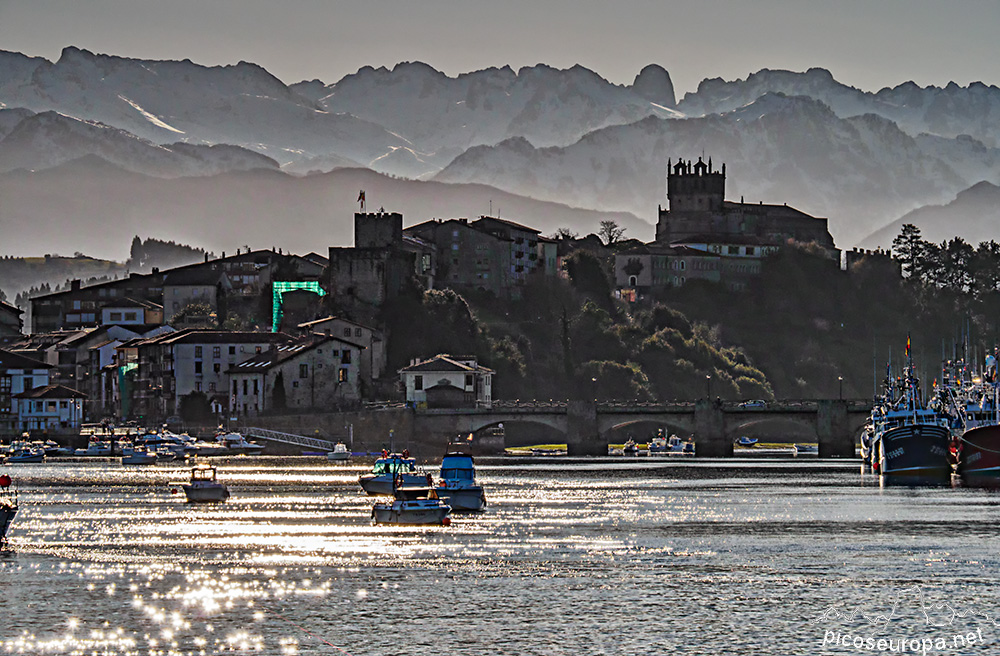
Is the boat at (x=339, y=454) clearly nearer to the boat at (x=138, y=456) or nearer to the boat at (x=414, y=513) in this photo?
the boat at (x=138, y=456)

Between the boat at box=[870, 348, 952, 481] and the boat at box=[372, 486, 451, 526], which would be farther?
the boat at box=[870, 348, 952, 481]

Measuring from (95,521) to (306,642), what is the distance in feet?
→ 128

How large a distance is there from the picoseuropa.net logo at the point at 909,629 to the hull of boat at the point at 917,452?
71.1 m

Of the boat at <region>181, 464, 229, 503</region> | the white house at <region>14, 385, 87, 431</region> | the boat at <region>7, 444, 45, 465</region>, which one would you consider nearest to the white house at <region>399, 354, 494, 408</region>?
the white house at <region>14, 385, 87, 431</region>

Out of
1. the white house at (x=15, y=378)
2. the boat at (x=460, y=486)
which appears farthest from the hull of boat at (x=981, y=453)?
the white house at (x=15, y=378)

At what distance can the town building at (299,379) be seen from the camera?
176m

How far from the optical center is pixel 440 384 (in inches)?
7254

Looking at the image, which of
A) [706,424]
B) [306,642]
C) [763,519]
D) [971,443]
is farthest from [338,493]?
[706,424]

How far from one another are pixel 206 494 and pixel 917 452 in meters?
55.8

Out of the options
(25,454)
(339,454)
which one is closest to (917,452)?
(339,454)

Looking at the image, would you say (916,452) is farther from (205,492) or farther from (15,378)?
(15,378)

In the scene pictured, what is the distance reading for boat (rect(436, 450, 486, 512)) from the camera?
9688 centimetres

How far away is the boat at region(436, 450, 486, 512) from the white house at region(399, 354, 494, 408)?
82105 millimetres

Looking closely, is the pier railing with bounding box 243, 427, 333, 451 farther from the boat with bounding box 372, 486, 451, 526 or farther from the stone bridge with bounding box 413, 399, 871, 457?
the boat with bounding box 372, 486, 451, 526
